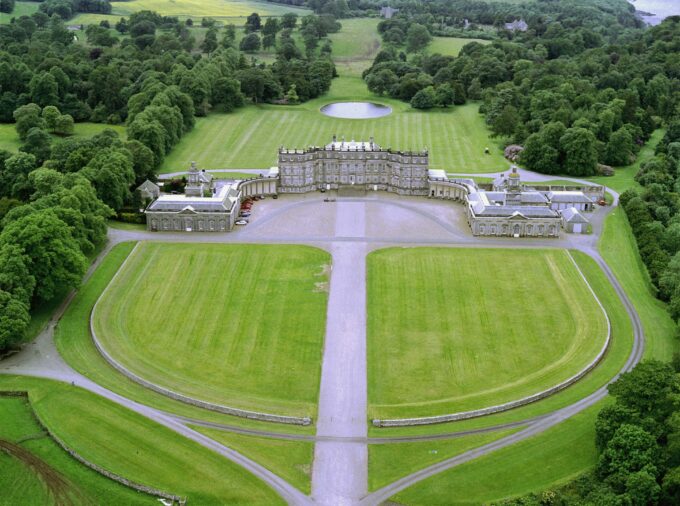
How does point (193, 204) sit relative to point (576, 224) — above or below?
above

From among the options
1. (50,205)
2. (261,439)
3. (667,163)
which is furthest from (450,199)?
(261,439)

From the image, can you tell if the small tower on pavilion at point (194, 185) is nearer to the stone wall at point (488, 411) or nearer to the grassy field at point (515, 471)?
the stone wall at point (488, 411)

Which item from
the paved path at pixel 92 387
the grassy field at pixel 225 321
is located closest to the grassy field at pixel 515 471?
the paved path at pixel 92 387

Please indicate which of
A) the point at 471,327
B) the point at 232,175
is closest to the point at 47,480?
A: the point at 471,327

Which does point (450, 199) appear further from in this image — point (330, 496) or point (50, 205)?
point (330, 496)

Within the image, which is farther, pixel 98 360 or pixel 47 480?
pixel 98 360

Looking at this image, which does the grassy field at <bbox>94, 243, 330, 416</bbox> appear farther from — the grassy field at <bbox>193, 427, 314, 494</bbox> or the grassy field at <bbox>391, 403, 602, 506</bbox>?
the grassy field at <bbox>391, 403, 602, 506</bbox>

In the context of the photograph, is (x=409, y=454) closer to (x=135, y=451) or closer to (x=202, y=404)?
(x=202, y=404)
